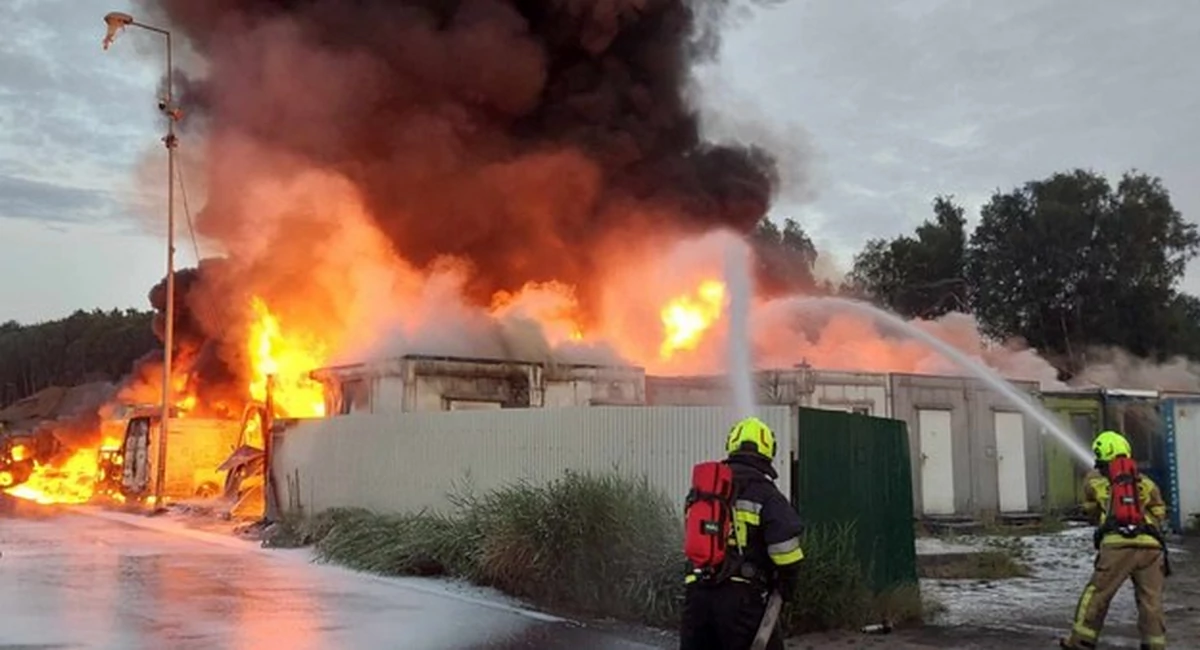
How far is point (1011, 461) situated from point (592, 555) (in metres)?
12.6

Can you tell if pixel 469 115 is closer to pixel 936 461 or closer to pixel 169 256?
pixel 169 256

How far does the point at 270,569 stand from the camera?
13.4 metres

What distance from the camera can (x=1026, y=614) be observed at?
9.84 meters

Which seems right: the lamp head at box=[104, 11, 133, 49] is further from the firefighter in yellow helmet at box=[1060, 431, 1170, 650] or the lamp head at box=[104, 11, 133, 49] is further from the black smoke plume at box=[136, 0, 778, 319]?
the firefighter in yellow helmet at box=[1060, 431, 1170, 650]

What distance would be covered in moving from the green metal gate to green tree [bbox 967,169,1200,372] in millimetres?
33834

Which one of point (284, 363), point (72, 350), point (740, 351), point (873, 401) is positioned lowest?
point (873, 401)

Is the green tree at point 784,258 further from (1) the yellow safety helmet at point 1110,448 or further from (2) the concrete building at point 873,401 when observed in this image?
(1) the yellow safety helmet at point 1110,448

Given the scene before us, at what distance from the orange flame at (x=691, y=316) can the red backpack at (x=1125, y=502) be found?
20143mm

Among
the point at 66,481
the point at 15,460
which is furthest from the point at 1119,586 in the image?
the point at 15,460

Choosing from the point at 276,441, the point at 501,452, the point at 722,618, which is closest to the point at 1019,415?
the point at 501,452

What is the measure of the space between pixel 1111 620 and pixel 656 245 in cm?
2063

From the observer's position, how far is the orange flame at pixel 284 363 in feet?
80.4

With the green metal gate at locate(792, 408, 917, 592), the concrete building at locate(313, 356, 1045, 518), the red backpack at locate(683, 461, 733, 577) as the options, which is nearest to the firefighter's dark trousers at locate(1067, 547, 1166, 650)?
the green metal gate at locate(792, 408, 917, 592)

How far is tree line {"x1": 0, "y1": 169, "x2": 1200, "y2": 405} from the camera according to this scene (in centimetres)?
4138
